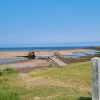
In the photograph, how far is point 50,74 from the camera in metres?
18.6

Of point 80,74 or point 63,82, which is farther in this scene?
point 80,74

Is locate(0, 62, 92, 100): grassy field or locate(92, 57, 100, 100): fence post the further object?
locate(0, 62, 92, 100): grassy field

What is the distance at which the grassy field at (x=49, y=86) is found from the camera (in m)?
12.4

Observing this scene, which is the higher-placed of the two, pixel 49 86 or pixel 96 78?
pixel 96 78

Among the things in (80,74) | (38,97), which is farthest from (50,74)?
(38,97)

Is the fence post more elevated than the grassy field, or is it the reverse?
the fence post

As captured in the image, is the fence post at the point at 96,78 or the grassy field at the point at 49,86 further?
the grassy field at the point at 49,86

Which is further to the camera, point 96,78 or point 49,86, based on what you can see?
point 49,86

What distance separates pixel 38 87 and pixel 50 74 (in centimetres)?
394

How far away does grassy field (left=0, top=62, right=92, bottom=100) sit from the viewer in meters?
12.4

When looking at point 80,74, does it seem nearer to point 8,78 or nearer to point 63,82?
point 63,82

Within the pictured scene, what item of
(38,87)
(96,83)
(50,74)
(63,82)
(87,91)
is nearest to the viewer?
(96,83)

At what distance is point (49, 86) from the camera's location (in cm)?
1491

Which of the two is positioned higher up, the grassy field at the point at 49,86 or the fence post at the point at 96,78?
the fence post at the point at 96,78
